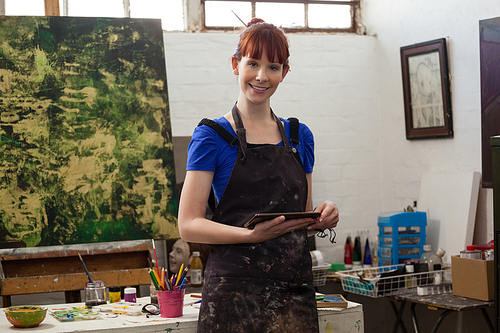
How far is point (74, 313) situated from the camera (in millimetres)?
2033

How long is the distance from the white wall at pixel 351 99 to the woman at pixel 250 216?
7.73ft

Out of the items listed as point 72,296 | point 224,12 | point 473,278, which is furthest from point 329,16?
point 72,296

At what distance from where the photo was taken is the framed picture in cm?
370

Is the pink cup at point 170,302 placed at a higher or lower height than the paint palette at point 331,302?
higher

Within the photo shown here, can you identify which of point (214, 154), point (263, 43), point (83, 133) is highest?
point (263, 43)

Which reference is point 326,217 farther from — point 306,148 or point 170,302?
point 170,302

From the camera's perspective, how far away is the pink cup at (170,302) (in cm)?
190

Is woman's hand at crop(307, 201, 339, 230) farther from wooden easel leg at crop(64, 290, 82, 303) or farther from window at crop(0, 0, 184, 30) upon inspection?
window at crop(0, 0, 184, 30)

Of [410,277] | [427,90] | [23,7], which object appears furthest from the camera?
[427,90]

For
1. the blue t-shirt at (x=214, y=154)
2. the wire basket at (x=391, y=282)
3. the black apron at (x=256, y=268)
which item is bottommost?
the wire basket at (x=391, y=282)

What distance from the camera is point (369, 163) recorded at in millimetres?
4316

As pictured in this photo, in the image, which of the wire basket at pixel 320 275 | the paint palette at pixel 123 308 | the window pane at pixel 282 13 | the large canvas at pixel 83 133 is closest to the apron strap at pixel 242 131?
the paint palette at pixel 123 308

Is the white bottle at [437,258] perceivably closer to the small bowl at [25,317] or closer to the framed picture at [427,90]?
the framed picture at [427,90]

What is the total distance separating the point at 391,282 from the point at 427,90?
54.9 inches
